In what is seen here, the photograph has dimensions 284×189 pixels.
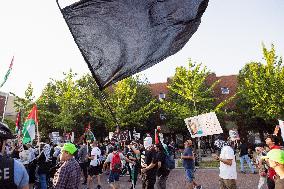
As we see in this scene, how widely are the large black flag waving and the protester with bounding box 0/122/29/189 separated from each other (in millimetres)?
935

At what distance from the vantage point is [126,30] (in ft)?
7.78

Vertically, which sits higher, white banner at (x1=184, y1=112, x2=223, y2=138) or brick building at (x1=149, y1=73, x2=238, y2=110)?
brick building at (x1=149, y1=73, x2=238, y2=110)

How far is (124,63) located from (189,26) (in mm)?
630

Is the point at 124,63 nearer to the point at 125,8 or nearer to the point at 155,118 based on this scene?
the point at 125,8

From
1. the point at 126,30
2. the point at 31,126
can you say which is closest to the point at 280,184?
the point at 126,30

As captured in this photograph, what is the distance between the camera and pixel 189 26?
8.47ft

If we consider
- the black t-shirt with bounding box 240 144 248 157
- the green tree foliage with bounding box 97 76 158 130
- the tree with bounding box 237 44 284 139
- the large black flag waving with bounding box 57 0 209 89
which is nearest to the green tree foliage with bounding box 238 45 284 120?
the tree with bounding box 237 44 284 139

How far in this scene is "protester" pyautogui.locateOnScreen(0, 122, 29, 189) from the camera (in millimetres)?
2621

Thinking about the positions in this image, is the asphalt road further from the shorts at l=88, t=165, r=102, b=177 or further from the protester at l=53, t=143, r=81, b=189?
the protester at l=53, t=143, r=81, b=189

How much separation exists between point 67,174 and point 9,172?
2.63 metres

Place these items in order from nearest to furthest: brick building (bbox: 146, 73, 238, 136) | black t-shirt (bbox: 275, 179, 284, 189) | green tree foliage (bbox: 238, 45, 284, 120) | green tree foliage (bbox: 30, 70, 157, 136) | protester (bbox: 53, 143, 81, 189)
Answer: black t-shirt (bbox: 275, 179, 284, 189)
protester (bbox: 53, 143, 81, 189)
green tree foliage (bbox: 238, 45, 284, 120)
green tree foliage (bbox: 30, 70, 157, 136)
brick building (bbox: 146, 73, 238, 136)

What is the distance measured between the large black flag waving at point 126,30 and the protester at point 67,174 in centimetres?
301

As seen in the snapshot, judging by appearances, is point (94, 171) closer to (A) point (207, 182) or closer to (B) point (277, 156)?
(A) point (207, 182)

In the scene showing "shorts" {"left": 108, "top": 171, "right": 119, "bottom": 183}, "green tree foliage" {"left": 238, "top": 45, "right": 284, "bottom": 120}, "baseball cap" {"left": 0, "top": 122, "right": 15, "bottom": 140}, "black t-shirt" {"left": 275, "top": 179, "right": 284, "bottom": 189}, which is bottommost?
"shorts" {"left": 108, "top": 171, "right": 119, "bottom": 183}
